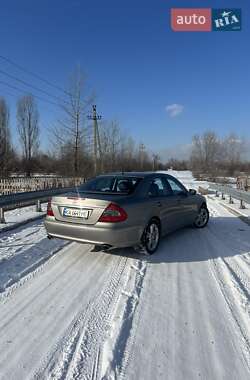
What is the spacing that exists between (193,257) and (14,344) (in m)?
3.48

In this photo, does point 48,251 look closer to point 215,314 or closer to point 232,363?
point 215,314

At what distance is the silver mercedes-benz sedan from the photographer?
4711 mm

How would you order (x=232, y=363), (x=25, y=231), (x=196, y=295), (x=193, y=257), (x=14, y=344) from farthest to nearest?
(x=25, y=231), (x=193, y=257), (x=196, y=295), (x=14, y=344), (x=232, y=363)

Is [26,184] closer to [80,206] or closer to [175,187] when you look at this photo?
[175,187]

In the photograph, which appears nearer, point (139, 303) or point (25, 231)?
point (139, 303)

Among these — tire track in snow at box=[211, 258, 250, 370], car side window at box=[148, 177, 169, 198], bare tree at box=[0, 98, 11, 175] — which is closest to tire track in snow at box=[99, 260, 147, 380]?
tire track in snow at box=[211, 258, 250, 370]

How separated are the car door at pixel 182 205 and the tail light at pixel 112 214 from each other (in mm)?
2052

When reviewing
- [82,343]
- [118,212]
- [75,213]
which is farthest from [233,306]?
[75,213]

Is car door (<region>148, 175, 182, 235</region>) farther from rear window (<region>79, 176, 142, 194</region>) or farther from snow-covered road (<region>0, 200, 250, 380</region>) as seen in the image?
snow-covered road (<region>0, 200, 250, 380</region>)

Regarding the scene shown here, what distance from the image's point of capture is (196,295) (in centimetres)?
379

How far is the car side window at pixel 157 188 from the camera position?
18.8 feet

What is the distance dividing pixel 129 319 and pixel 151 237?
234cm

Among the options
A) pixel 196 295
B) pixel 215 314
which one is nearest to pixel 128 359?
pixel 215 314

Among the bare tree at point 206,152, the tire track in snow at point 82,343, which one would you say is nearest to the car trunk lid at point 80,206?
the tire track in snow at point 82,343
